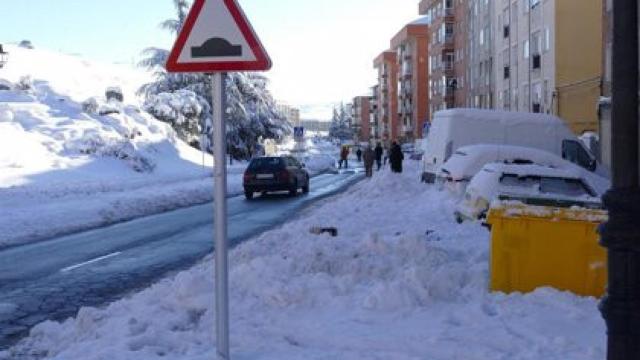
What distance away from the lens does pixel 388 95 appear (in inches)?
5443

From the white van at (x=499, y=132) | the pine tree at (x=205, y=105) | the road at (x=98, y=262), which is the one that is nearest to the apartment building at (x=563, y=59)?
the white van at (x=499, y=132)

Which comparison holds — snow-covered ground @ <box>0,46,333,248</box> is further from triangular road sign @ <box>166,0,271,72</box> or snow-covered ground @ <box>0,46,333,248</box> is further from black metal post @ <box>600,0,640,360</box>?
black metal post @ <box>600,0,640,360</box>

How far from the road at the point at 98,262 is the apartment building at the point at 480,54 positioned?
43.2 m

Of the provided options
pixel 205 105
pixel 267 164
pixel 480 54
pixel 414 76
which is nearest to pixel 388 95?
pixel 414 76

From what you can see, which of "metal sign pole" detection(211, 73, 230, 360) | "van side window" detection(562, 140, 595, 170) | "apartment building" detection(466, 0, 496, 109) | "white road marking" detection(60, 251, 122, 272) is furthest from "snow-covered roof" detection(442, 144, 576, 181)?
"apartment building" detection(466, 0, 496, 109)

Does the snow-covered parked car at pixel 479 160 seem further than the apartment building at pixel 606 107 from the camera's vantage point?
No

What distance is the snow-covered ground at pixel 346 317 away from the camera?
5867 mm

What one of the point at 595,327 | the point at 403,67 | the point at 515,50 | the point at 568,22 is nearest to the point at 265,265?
the point at 595,327

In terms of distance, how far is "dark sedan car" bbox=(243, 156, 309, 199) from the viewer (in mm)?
28719

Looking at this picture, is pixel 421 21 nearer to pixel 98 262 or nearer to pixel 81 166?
pixel 81 166

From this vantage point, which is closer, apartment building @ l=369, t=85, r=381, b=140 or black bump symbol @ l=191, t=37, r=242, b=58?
black bump symbol @ l=191, t=37, r=242, b=58

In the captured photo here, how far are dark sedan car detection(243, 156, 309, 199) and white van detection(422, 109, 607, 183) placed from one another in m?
7.21

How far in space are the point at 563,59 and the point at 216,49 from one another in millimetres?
38667

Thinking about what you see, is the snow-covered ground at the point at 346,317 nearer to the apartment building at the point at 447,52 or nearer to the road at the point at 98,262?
the road at the point at 98,262
